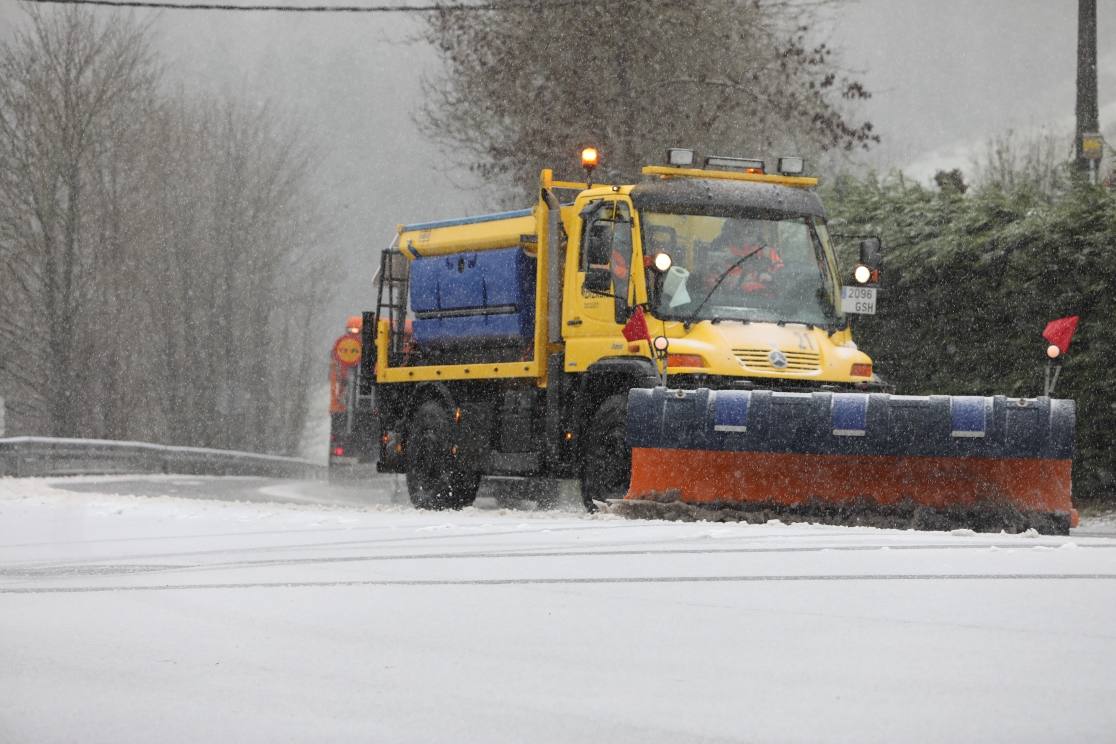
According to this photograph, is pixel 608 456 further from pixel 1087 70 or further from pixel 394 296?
pixel 1087 70

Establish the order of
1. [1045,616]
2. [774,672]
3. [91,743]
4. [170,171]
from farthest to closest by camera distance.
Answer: [170,171], [1045,616], [774,672], [91,743]

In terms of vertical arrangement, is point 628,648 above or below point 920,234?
below

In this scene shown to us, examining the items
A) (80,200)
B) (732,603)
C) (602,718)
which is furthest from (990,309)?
(80,200)

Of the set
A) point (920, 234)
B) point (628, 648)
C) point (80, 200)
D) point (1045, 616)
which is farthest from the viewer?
point (80, 200)

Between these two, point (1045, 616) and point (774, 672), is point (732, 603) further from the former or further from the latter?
point (774, 672)

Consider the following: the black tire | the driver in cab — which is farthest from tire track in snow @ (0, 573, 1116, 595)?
the black tire

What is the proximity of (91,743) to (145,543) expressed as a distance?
24.2ft

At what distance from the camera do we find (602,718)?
528 centimetres

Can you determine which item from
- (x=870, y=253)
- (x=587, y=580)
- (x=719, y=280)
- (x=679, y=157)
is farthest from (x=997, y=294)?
(x=587, y=580)

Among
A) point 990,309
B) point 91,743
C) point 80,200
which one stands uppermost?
point 80,200

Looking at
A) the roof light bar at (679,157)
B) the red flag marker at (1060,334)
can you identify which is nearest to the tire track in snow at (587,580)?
the red flag marker at (1060,334)

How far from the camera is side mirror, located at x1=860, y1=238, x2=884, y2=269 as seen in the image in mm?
15789

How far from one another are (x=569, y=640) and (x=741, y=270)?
8.89 meters

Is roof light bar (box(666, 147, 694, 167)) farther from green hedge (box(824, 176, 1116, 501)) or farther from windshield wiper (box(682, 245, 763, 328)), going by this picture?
green hedge (box(824, 176, 1116, 501))
